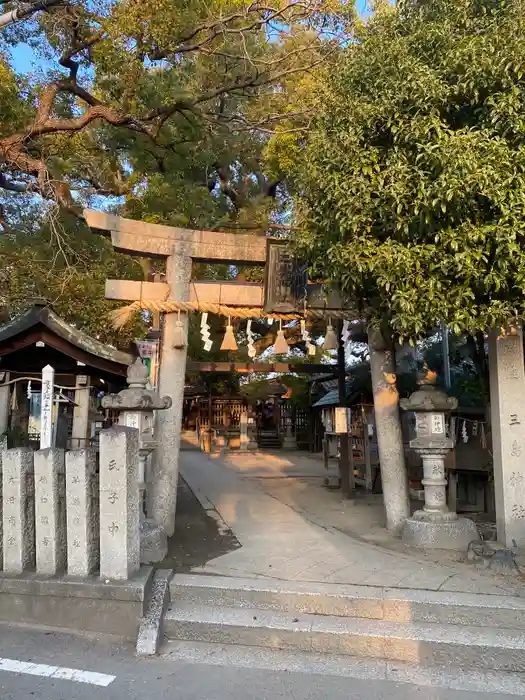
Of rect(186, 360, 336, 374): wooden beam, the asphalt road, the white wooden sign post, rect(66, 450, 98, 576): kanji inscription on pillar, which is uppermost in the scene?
rect(186, 360, 336, 374): wooden beam

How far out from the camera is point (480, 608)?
14.2ft

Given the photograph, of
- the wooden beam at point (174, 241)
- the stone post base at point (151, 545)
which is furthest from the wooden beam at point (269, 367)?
the stone post base at point (151, 545)

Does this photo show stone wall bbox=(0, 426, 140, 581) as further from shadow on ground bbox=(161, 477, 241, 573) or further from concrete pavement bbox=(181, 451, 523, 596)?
concrete pavement bbox=(181, 451, 523, 596)

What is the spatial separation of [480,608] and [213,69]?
40.6 feet

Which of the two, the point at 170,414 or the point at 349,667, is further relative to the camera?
the point at 170,414

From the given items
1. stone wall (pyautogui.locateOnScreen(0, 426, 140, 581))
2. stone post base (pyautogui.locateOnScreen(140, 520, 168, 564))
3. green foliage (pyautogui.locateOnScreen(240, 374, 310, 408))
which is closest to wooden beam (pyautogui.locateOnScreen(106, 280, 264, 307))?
stone wall (pyautogui.locateOnScreen(0, 426, 140, 581))

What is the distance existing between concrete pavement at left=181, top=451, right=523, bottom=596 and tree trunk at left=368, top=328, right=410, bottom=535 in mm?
782

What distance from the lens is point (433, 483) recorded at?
652cm

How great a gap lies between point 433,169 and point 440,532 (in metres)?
4.16

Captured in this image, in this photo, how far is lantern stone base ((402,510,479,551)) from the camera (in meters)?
6.12

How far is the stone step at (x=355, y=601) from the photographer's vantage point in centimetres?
432

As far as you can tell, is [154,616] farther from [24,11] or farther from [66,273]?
[24,11]

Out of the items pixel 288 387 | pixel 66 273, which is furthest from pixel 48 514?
Result: pixel 288 387

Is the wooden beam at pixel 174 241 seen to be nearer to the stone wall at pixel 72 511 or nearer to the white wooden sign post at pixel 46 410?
the white wooden sign post at pixel 46 410
